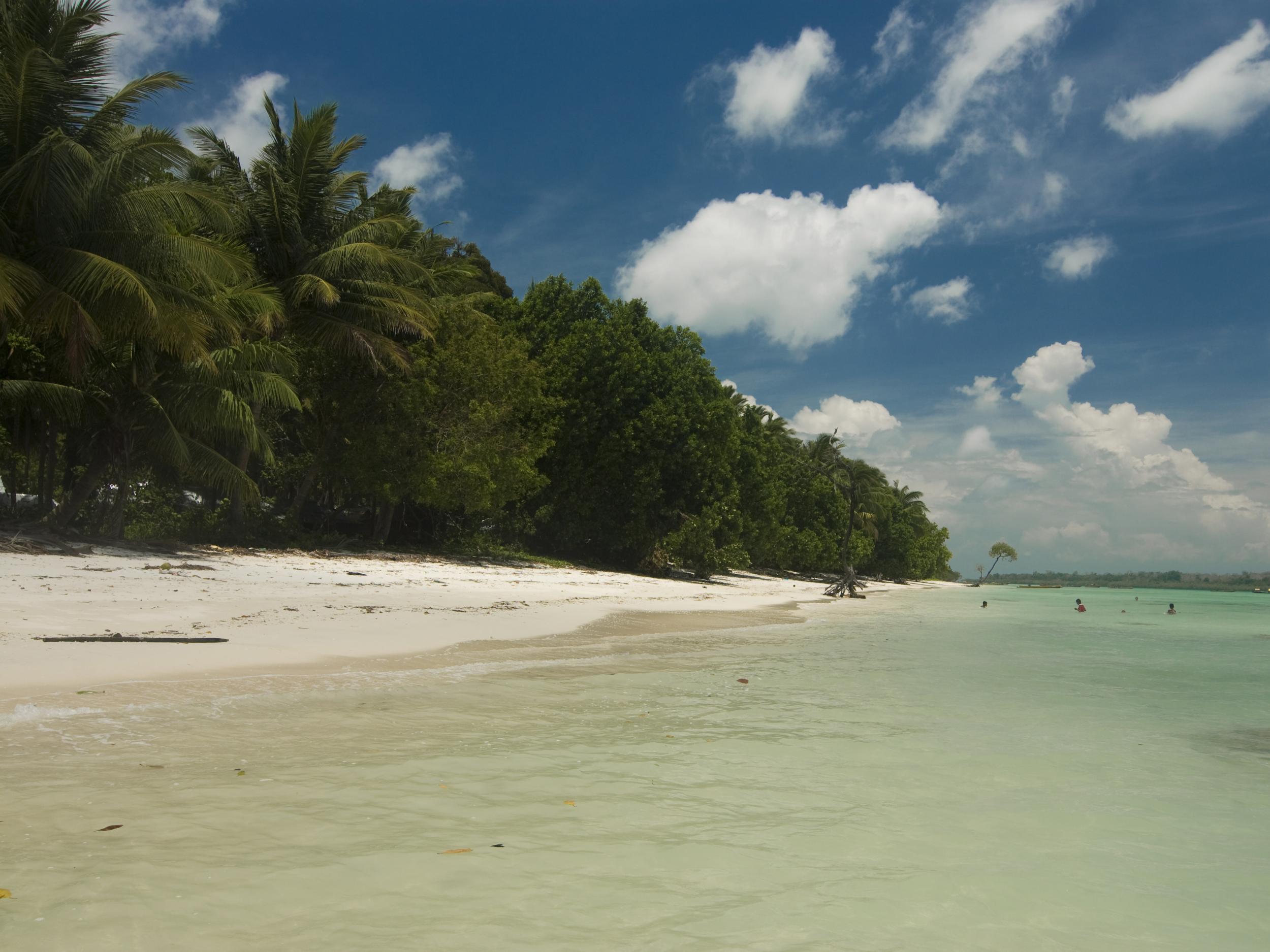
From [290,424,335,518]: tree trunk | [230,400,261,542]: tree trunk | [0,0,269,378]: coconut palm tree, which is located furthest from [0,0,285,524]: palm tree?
[290,424,335,518]: tree trunk

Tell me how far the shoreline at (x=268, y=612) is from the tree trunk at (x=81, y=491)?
2530mm

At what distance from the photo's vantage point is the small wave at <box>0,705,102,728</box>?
5.54 metres

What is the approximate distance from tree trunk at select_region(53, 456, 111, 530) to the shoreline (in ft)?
8.30

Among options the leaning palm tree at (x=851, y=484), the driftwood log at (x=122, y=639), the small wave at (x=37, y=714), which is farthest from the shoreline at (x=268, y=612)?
the leaning palm tree at (x=851, y=484)

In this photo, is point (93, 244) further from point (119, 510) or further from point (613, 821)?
point (613, 821)

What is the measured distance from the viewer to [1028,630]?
24.6 meters

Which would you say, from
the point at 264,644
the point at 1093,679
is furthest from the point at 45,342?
the point at 1093,679

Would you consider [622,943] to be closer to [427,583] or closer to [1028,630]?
[427,583]

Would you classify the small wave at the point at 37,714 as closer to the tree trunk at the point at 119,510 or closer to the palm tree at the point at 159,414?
the palm tree at the point at 159,414

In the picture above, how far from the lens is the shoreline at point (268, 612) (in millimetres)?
7801

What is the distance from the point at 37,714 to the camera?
5.77m

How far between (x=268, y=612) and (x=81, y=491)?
9.19 metres

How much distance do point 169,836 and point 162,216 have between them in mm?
15337

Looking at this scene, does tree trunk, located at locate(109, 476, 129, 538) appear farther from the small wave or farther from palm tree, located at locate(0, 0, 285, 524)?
the small wave
